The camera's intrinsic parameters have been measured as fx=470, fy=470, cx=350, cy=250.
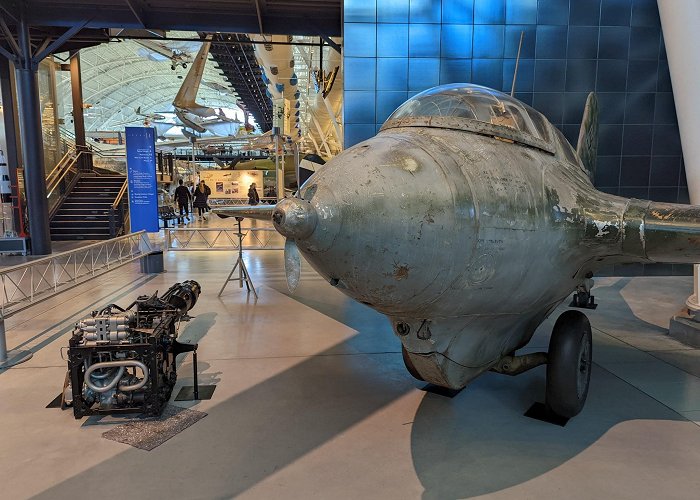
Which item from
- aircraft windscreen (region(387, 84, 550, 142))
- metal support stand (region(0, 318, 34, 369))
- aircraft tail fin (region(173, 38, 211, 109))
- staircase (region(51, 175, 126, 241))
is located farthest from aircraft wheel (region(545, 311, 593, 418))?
aircraft tail fin (region(173, 38, 211, 109))

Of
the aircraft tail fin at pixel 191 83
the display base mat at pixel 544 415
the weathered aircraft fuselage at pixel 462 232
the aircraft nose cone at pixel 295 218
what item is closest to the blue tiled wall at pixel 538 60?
the weathered aircraft fuselage at pixel 462 232

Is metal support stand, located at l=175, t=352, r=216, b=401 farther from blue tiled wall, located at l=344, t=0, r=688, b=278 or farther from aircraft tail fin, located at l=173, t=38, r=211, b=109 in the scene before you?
aircraft tail fin, located at l=173, t=38, r=211, b=109

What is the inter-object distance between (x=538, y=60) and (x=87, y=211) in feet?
58.0

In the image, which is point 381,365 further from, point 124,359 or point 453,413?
point 124,359

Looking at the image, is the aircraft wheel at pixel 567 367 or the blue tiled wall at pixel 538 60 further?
the blue tiled wall at pixel 538 60

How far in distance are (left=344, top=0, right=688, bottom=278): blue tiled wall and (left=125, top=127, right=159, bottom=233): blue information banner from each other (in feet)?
17.1

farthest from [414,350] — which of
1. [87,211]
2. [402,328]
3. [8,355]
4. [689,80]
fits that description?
[87,211]

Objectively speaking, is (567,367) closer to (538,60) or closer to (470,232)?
(470,232)

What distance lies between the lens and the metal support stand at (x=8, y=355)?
612 cm

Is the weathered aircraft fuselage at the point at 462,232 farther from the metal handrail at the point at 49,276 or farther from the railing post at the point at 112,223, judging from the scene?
the railing post at the point at 112,223

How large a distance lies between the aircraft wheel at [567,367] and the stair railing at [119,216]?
17.3 m

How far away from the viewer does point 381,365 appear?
625 cm

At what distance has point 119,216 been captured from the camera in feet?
62.7

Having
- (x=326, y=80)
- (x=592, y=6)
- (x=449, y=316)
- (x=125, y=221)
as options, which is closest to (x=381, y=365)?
(x=449, y=316)
